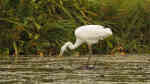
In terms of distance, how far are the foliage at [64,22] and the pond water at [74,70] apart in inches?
23.0

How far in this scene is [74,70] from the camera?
8.20 meters

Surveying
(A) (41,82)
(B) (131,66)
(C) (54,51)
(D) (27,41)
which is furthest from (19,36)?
(A) (41,82)

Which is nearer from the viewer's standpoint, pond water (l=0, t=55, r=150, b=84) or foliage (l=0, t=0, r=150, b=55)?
pond water (l=0, t=55, r=150, b=84)

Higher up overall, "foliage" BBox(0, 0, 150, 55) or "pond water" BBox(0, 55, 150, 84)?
"foliage" BBox(0, 0, 150, 55)

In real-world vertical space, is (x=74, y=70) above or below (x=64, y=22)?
below

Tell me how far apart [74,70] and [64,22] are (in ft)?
9.14

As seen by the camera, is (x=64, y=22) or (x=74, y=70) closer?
(x=74, y=70)

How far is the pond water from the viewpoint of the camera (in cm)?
706

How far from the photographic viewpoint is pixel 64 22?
425 inches

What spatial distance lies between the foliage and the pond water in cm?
58

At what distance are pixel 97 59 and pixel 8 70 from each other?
2.26 m

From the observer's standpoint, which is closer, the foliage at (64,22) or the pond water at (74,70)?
the pond water at (74,70)

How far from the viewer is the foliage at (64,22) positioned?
412 inches

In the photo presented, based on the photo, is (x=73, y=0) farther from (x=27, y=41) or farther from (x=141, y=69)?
(x=141, y=69)
